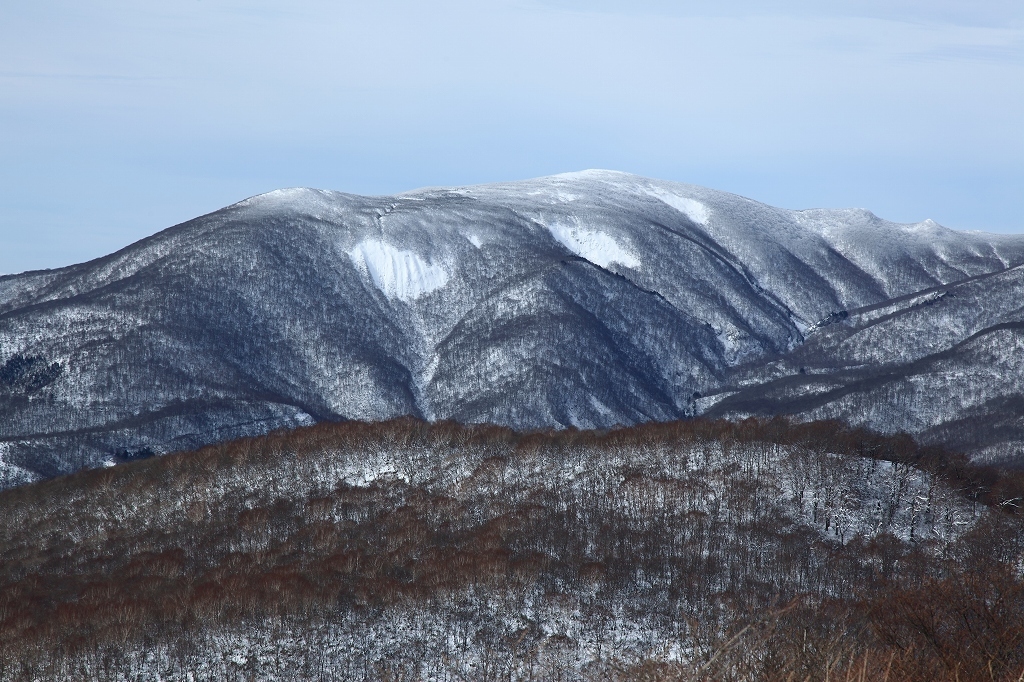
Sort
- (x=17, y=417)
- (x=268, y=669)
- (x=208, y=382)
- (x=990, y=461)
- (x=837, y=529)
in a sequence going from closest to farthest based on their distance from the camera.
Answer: (x=268, y=669), (x=837, y=529), (x=990, y=461), (x=17, y=417), (x=208, y=382)

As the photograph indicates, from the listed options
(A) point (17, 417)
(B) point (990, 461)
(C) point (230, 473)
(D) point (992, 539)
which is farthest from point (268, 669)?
(A) point (17, 417)

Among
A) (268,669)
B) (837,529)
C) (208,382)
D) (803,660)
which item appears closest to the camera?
(803,660)

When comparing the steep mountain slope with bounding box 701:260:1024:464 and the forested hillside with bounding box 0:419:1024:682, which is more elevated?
the forested hillside with bounding box 0:419:1024:682

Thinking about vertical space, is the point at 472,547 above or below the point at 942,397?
above

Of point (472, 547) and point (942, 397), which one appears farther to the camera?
point (942, 397)

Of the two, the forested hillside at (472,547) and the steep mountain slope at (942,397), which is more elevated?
the forested hillside at (472,547)

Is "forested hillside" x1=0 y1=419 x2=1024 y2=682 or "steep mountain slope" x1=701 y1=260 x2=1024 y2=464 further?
"steep mountain slope" x1=701 y1=260 x2=1024 y2=464

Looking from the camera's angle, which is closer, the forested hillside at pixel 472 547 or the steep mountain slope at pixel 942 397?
the forested hillside at pixel 472 547

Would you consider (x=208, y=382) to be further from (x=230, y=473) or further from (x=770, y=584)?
(x=770, y=584)
